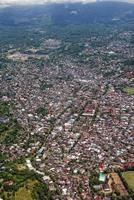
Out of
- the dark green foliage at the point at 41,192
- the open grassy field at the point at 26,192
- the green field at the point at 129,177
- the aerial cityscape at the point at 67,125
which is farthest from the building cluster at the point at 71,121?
the green field at the point at 129,177

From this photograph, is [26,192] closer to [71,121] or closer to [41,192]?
[41,192]

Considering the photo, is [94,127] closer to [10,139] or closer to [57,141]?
[57,141]

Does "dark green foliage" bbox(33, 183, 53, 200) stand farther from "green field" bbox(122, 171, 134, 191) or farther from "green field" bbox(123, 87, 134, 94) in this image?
"green field" bbox(123, 87, 134, 94)

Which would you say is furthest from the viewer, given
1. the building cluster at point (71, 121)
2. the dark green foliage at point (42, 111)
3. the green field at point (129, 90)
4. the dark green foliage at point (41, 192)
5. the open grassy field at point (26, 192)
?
the green field at point (129, 90)

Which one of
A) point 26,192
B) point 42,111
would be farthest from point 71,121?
point 26,192

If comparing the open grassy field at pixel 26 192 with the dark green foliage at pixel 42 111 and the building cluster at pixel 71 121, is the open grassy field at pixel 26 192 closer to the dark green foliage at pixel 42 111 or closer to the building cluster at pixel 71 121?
the building cluster at pixel 71 121

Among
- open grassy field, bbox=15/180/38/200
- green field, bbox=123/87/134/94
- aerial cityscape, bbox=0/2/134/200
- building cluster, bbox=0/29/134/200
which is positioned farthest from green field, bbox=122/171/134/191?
green field, bbox=123/87/134/94

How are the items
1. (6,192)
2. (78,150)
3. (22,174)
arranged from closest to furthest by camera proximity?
(6,192) → (22,174) → (78,150)

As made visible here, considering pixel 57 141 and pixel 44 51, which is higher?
pixel 57 141

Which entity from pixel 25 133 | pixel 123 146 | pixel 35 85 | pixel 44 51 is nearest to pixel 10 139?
pixel 25 133
